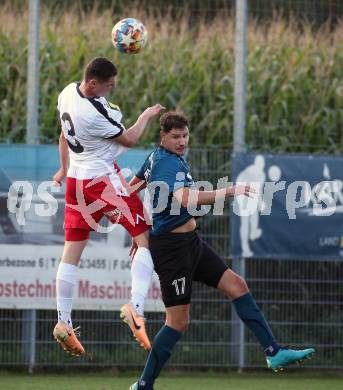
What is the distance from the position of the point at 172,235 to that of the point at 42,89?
5.52 meters

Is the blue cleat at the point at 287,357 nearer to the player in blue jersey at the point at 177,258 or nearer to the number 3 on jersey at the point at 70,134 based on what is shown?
the player in blue jersey at the point at 177,258

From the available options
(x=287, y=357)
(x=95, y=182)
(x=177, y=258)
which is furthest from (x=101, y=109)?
(x=287, y=357)

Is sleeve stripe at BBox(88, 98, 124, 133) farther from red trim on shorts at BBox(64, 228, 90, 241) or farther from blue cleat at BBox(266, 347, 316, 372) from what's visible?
blue cleat at BBox(266, 347, 316, 372)

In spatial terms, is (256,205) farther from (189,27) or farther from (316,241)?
(189,27)

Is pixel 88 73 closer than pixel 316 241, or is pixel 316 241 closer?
pixel 88 73

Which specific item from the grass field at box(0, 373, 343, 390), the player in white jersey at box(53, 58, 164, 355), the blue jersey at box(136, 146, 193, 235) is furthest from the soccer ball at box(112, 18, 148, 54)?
the grass field at box(0, 373, 343, 390)

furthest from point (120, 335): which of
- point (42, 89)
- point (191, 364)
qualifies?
point (42, 89)

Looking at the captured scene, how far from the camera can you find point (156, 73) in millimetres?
14836

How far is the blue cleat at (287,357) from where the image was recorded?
9.01 m

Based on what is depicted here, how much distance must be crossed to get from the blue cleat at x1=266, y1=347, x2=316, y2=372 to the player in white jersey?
1.06 metres

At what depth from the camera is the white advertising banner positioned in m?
12.3

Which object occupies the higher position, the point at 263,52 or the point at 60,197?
the point at 263,52

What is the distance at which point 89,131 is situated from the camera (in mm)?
9133

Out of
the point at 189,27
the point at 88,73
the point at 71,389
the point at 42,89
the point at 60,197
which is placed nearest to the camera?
the point at 88,73
